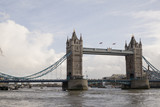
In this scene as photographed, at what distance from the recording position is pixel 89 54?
340ft

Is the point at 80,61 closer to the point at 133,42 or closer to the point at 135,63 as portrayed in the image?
the point at 135,63

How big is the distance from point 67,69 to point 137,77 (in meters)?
29.9

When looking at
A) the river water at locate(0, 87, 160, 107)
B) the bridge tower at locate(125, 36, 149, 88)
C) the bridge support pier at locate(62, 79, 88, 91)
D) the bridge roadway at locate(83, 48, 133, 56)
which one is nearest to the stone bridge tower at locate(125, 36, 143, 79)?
the bridge tower at locate(125, 36, 149, 88)

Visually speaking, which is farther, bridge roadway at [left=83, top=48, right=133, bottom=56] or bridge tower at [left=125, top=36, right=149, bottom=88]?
bridge tower at [left=125, top=36, right=149, bottom=88]

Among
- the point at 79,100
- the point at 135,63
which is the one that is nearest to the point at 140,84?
the point at 135,63

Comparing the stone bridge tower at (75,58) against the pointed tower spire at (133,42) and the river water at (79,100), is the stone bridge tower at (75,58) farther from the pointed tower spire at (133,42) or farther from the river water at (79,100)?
the river water at (79,100)

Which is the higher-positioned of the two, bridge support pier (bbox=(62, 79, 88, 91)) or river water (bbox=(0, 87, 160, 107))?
bridge support pier (bbox=(62, 79, 88, 91))

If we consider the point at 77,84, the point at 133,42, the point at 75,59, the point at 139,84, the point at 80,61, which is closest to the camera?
the point at 77,84

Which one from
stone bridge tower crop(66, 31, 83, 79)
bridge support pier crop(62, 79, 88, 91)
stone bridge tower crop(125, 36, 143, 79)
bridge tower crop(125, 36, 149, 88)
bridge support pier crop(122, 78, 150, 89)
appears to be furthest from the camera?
stone bridge tower crop(125, 36, 143, 79)

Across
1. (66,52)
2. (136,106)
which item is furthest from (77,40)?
(136,106)

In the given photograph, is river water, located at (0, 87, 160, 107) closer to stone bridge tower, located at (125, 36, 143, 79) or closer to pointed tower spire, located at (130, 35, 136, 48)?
stone bridge tower, located at (125, 36, 143, 79)

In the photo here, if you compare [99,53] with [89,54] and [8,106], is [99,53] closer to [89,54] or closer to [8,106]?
[89,54]

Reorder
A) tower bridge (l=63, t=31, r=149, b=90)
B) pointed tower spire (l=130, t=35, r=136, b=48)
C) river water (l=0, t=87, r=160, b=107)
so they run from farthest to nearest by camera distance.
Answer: pointed tower spire (l=130, t=35, r=136, b=48) → tower bridge (l=63, t=31, r=149, b=90) → river water (l=0, t=87, r=160, b=107)

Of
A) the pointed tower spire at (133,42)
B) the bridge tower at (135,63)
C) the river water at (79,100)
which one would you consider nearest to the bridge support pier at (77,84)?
the bridge tower at (135,63)
